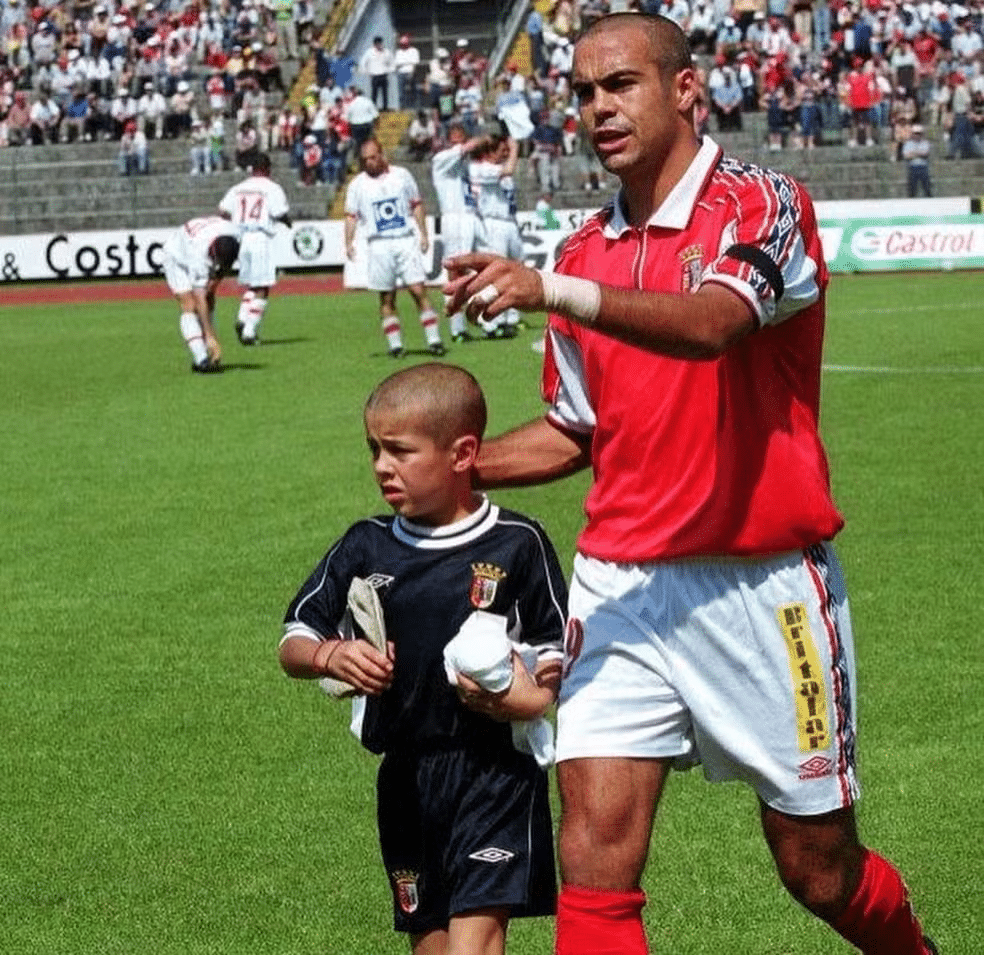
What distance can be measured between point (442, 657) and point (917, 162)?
37.9 metres

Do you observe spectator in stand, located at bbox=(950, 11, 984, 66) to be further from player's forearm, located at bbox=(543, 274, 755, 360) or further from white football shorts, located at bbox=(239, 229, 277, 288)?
player's forearm, located at bbox=(543, 274, 755, 360)

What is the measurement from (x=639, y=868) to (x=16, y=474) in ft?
40.7

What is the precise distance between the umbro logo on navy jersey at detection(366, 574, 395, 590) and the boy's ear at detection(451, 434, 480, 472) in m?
0.30

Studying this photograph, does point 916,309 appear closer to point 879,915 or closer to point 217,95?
point 879,915

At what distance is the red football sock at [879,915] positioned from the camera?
516cm

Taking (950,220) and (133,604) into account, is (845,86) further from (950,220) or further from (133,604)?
(133,604)

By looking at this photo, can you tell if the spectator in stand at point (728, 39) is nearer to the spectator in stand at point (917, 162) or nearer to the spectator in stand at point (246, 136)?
the spectator in stand at point (917, 162)

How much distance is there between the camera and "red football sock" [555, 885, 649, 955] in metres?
4.84

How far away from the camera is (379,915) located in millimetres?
6613

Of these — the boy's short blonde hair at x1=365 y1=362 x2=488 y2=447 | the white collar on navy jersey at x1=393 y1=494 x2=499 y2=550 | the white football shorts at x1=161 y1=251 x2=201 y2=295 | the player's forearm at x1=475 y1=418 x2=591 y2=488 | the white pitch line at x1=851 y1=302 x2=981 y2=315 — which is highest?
the boy's short blonde hair at x1=365 y1=362 x2=488 y2=447

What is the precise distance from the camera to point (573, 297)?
4.34 metres

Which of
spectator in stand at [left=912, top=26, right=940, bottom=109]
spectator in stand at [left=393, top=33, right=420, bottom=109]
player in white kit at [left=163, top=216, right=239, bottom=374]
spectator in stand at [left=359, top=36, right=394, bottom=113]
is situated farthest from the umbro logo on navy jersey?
spectator in stand at [left=393, top=33, right=420, bottom=109]

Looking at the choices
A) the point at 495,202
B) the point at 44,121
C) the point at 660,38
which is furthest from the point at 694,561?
the point at 44,121

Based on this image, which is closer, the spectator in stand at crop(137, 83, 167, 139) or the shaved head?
the shaved head
